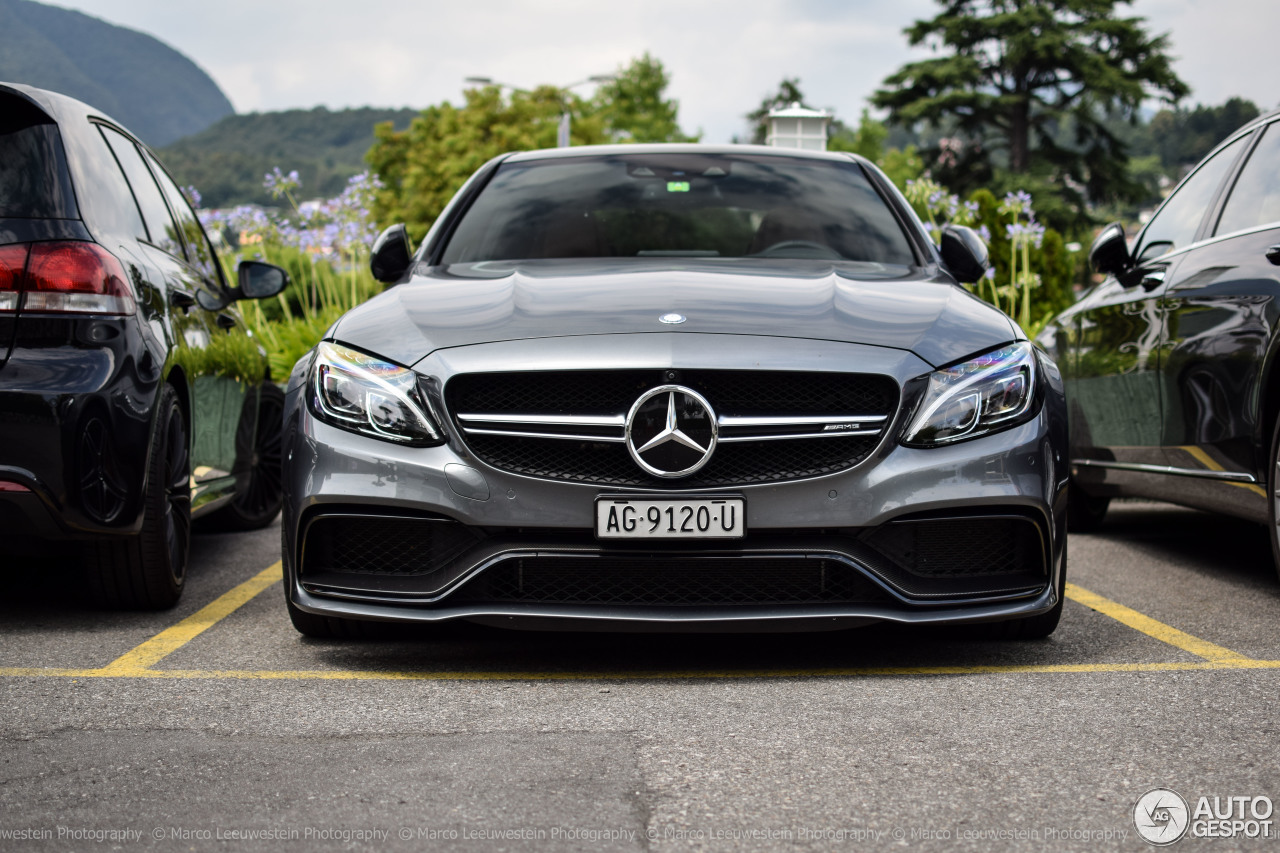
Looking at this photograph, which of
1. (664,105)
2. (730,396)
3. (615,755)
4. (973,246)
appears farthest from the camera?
(664,105)

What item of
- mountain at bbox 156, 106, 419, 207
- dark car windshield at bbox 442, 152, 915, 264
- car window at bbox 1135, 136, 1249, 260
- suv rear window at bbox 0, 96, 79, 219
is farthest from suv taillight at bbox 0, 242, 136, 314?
mountain at bbox 156, 106, 419, 207

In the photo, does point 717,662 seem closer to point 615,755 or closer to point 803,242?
point 615,755

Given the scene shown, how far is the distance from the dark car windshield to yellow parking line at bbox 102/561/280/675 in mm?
1377

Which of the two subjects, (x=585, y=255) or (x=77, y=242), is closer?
(x=77, y=242)

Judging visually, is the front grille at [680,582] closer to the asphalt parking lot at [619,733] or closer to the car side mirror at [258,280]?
the asphalt parking lot at [619,733]

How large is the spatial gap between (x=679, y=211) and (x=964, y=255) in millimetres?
1035

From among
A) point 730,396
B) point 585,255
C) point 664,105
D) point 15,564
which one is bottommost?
point 15,564

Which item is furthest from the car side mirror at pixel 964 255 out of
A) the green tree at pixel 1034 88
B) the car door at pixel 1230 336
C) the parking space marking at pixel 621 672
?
the green tree at pixel 1034 88

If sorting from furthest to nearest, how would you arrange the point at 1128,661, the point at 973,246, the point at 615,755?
1. the point at 973,246
2. the point at 1128,661
3. the point at 615,755

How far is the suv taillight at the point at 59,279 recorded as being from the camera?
3912 millimetres

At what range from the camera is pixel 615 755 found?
2.80m

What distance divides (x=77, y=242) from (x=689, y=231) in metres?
2.07

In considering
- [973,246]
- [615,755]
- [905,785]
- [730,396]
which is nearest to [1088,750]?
[905,785]

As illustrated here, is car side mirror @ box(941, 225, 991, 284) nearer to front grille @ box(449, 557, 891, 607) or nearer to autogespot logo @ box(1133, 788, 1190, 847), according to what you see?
front grille @ box(449, 557, 891, 607)
